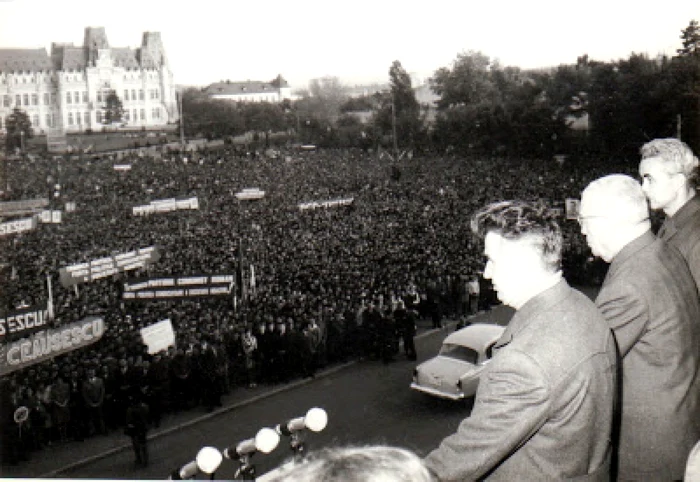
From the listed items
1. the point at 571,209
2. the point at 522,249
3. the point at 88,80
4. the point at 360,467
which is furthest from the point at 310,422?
the point at 88,80

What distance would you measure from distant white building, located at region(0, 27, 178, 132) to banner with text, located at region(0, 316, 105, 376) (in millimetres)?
1688

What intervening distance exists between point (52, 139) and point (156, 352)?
15.4m

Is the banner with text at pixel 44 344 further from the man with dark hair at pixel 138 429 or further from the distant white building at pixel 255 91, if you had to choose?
the distant white building at pixel 255 91

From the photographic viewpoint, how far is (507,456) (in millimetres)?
1312

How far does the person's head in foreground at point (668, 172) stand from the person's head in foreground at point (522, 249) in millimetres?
1105

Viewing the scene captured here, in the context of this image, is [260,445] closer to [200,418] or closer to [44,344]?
[44,344]

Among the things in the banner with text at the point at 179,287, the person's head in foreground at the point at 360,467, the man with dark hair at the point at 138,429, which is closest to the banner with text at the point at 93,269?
the banner with text at the point at 179,287

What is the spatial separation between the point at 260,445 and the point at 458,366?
5082 millimetres

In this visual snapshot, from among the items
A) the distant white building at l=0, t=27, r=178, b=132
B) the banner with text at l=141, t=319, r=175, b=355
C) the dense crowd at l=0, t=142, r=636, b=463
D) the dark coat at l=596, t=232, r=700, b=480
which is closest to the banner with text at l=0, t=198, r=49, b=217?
the dense crowd at l=0, t=142, r=636, b=463

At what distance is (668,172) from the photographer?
2.34 meters

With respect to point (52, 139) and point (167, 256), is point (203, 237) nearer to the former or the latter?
point (167, 256)

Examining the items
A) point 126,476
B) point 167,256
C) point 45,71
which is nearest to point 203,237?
point 167,256

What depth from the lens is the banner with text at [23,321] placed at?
5.81m

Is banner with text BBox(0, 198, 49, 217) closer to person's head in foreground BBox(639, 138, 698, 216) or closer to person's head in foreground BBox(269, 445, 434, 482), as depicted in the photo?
person's head in foreground BBox(639, 138, 698, 216)
